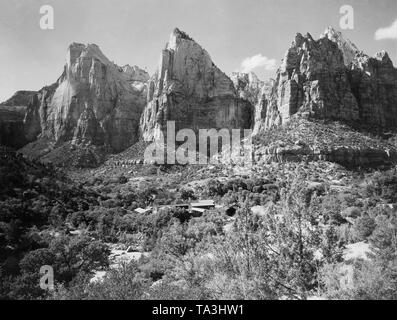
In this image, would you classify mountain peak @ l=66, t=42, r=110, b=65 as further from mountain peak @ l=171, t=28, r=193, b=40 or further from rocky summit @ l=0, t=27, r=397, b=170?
mountain peak @ l=171, t=28, r=193, b=40

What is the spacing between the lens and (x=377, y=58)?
440 feet

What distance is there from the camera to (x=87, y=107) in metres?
154

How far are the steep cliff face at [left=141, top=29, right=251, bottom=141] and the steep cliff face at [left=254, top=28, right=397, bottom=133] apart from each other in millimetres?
23449

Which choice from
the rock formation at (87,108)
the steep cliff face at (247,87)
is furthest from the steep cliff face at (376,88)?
the rock formation at (87,108)

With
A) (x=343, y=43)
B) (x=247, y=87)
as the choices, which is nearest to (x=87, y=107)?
(x=247, y=87)

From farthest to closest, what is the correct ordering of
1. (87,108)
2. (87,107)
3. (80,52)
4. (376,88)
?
(80,52) < (87,107) < (87,108) < (376,88)

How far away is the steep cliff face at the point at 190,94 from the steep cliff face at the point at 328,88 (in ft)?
76.9

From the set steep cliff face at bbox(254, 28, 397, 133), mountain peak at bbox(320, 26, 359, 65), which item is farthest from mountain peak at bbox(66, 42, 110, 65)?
mountain peak at bbox(320, 26, 359, 65)

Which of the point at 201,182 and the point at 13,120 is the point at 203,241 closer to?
the point at 201,182

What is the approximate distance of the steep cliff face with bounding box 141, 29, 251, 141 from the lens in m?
147

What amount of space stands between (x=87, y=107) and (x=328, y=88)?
98.2 meters
